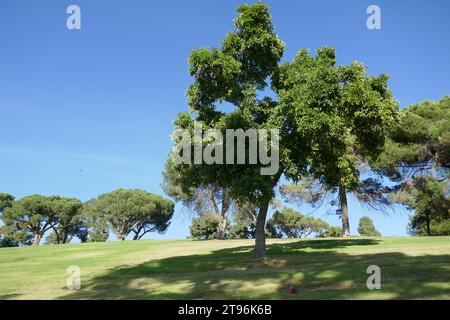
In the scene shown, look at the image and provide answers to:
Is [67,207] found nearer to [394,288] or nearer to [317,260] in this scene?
[317,260]

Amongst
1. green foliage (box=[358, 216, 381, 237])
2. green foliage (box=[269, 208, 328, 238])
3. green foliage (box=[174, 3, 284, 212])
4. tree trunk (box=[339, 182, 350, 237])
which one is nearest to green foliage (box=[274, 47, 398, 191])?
green foliage (box=[174, 3, 284, 212])

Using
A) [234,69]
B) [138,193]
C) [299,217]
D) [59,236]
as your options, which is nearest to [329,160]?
[234,69]

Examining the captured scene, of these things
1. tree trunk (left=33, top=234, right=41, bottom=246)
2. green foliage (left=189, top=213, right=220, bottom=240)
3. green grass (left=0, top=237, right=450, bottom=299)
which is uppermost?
green grass (left=0, top=237, right=450, bottom=299)

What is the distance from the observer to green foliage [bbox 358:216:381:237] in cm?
9697

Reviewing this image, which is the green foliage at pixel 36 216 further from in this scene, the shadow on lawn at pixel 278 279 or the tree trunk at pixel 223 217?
the shadow on lawn at pixel 278 279

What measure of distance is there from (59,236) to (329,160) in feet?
235

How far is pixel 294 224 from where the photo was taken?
78.0m

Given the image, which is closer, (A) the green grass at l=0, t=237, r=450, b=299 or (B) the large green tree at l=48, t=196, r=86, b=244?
(A) the green grass at l=0, t=237, r=450, b=299

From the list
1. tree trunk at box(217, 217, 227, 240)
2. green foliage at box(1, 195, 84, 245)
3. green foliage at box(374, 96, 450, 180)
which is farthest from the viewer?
green foliage at box(1, 195, 84, 245)

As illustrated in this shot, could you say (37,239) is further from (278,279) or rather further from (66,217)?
(278,279)

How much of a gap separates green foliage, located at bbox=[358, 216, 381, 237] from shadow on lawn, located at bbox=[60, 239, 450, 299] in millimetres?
78075

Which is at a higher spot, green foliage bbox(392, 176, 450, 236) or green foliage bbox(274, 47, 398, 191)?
green foliage bbox(274, 47, 398, 191)

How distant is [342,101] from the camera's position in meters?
21.8

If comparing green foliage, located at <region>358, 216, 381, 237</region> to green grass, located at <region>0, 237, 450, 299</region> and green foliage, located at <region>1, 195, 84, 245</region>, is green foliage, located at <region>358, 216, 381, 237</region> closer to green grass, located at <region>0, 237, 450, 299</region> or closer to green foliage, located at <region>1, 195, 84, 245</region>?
green foliage, located at <region>1, 195, 84, 245</region>
